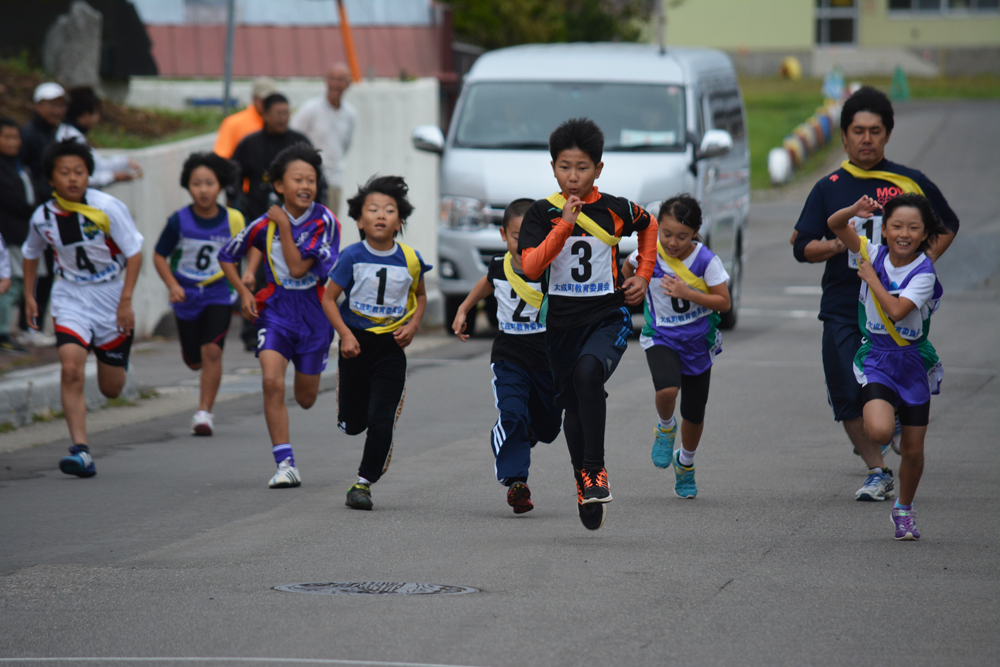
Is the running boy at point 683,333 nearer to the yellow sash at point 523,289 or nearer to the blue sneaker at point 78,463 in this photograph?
the yellow sash at point 523,289

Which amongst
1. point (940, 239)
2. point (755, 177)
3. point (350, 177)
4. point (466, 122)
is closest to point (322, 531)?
point (940, 239)

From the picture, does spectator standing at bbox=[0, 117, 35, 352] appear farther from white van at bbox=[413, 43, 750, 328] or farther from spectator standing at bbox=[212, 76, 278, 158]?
white van at bbox=[413, 43, 750, 328]

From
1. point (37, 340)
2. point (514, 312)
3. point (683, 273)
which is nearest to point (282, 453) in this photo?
point (514, 312)

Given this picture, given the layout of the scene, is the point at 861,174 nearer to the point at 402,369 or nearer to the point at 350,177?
the point at 402,369

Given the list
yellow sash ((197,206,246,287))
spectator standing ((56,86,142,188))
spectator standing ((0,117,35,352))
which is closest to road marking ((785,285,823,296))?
spectator standing ((56,86,142,188))

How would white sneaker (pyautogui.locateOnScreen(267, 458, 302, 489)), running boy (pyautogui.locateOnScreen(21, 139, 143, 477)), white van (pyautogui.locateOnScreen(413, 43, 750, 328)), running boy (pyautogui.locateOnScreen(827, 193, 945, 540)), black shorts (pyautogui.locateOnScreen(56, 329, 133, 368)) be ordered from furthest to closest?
white van (pyautogui.locateOnScreen(413, 43, 750, 328)) → black shorts (pyautogui.locateOnScreen(56, 329, 133, 368)) → running boy (pyautogui.locateOnScreen(21, 139, 143, 477)) → white sneaker (pyautogui.locateOnScreen(267, 458, 302, 489)) → running boy (pyautogui.locateOnScreen(827, 193, 945, 540))

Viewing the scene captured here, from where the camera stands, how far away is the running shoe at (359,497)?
6879 mm

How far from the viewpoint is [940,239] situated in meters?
6.54

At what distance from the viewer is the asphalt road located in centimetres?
470

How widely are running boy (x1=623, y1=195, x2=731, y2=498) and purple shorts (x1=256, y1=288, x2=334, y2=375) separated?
1.80m

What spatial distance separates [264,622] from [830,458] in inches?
173

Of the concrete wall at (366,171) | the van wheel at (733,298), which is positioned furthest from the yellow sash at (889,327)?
the concrete wall at (366,171)

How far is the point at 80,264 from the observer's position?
26.6ft

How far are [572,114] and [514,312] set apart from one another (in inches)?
290
